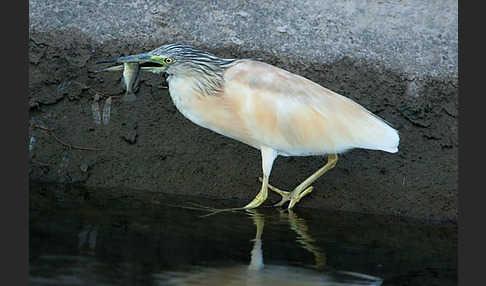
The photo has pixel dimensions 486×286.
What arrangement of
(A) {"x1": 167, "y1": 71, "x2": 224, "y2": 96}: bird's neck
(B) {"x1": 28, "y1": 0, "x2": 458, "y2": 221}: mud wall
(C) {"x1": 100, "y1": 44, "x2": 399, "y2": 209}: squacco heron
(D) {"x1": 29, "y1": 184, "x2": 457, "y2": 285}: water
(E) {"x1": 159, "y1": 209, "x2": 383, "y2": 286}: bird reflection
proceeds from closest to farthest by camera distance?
(E) {"x1": 159, "y1": 209, "x2": 383, "y2": 286}: bird reflection → (D) {"x1": 29, "y1": 184, "x2": 457, "y2": 285}: water → (C) {"x1": 100, "y1": 44, "x2": 399, "y2": 209}: squacco heron → (A) {"x1": 167, "y1": 71, "x2": 224, "y2": 96}: bird's neck → (B) {"x1": 28, "y1": 0, "x2": 458, "y2": 221}: mud wall

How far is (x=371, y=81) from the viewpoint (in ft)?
26.9

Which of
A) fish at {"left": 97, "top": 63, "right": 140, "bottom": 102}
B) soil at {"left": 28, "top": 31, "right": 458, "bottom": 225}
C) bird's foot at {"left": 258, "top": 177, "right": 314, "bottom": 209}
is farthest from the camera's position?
soil at {"left": 28, "top": 31, "right": 458, "bottom": 225}

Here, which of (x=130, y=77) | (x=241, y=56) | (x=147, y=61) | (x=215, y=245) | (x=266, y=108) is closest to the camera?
(x=215, y=245)

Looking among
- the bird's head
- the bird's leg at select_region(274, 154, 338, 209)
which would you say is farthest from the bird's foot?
the bird's head

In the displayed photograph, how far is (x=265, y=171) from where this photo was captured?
7148 mm

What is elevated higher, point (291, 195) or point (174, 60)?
point (174, 60)

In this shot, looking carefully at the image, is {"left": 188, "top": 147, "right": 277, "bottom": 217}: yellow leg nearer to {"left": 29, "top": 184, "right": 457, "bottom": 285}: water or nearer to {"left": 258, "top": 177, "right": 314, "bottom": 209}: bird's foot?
{"left": 29, "top": 184, "right": 457, "bottom": 285}: water

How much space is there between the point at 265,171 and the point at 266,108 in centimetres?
65

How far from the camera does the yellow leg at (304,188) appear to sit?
24.2 feet

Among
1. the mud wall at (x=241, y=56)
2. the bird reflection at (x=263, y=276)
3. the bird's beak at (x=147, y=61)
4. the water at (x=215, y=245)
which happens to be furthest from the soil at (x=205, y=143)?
the bird reflection at (x=263, y=276)

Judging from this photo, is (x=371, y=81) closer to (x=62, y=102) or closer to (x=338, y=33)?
(x=338, y=33)

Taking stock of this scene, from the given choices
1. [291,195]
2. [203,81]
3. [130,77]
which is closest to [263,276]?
[291,195]

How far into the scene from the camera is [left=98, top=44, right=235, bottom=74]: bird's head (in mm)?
7047

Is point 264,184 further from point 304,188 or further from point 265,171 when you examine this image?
point 304,188
